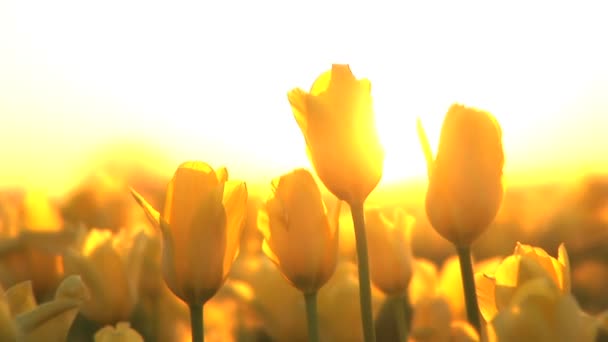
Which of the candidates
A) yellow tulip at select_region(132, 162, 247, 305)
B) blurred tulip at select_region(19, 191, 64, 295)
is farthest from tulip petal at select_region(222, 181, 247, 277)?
blurred tulip at select_region(19, 191, 64, 295)

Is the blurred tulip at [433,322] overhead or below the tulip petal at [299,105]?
below

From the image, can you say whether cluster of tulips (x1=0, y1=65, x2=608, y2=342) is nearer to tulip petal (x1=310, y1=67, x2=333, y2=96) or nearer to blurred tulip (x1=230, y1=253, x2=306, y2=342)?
tulip petal (x1=310, y1=67, x2=333, y2=96)

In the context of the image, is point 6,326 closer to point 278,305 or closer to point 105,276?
point 105,276

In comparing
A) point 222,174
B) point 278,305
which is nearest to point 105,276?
point 278,305

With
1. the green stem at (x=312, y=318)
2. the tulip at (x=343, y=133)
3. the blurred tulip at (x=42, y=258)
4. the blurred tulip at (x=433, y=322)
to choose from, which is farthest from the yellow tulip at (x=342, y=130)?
the blurred tulip at (x=42, y=258)

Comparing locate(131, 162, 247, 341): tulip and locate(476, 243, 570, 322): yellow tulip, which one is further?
locate(131, 162, 247, 341): tulip

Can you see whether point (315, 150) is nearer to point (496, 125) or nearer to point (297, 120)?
point (297, 120)

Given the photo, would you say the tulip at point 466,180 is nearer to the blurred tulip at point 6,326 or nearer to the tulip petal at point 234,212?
the tulip petal at point 234,212
